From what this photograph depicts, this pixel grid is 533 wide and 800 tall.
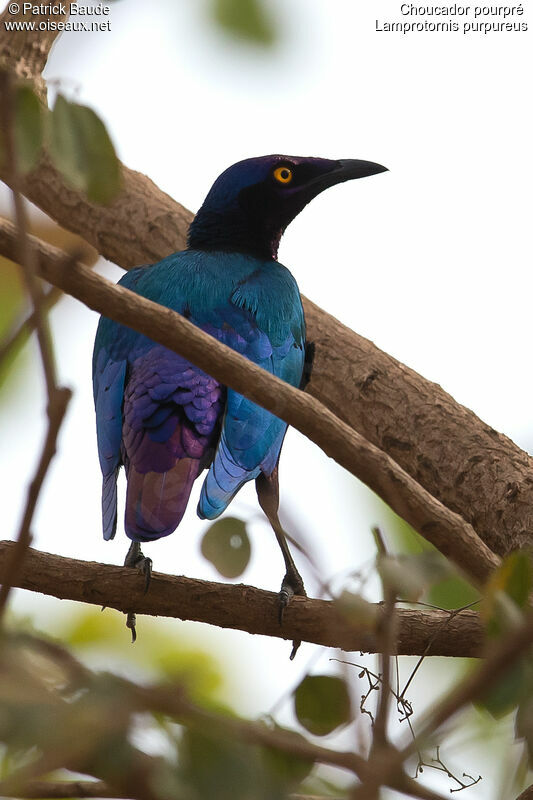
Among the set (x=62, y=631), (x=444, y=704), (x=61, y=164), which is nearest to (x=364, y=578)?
(x=444, y=704)

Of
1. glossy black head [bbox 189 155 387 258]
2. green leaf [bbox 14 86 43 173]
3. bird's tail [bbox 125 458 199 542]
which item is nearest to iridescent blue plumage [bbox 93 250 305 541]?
bird's tail [bbox 125 458 199 542]

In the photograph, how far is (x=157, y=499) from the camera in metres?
3.29

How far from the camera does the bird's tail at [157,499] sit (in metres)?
3.19

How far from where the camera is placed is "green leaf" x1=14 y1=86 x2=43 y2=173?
2.07 metres

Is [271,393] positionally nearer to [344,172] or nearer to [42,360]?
[42,360]

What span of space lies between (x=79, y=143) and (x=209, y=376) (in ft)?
4.67

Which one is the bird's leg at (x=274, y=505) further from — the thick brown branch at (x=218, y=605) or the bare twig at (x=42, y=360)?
the bare twig at (x=42, y=360)

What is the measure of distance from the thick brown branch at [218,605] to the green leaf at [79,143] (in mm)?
1522

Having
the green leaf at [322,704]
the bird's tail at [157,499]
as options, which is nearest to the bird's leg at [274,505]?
the bird's tail at [157,499]

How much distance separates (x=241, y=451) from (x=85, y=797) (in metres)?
1.80

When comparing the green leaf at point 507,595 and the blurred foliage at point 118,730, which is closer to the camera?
the blurred foliage at point 118,730

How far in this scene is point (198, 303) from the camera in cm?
415

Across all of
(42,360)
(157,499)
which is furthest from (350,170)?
(42,360)

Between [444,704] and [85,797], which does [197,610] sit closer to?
[85,797]
